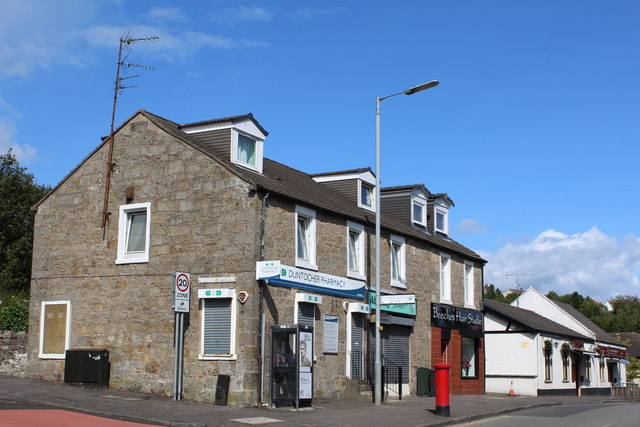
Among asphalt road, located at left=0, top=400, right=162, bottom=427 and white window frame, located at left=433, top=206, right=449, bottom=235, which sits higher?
white window frame, located at left=433, top=206, right=449, bottom=235

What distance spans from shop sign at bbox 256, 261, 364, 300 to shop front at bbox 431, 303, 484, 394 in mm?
6107

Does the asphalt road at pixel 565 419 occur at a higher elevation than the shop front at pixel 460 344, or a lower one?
lower

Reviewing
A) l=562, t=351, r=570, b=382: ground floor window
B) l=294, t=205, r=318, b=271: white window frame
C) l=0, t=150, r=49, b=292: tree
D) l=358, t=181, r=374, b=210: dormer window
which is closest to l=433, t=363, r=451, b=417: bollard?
l=294, t=205, r=318, b=271: white window frame

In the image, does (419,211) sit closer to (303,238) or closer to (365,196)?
(365,196)

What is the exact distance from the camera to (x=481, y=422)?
61.2 ft

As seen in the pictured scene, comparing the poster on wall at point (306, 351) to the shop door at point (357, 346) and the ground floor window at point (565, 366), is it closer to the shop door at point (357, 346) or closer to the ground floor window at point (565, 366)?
the shop door at point (357, 346)

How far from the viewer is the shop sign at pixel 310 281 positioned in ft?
60.7

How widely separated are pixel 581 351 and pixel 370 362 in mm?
21846

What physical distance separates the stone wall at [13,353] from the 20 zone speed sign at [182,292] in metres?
6.65

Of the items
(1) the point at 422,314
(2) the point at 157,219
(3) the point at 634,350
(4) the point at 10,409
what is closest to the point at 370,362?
(1) the point at 422,314

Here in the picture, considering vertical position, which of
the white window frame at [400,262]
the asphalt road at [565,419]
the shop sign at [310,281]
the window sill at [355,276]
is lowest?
the asphalt road at [565,419]

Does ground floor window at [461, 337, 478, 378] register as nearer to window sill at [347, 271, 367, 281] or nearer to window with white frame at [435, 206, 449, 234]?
window with white frame at [435, 206, 449, 234]

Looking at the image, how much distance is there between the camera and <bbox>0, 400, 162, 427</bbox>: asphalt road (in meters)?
13.0

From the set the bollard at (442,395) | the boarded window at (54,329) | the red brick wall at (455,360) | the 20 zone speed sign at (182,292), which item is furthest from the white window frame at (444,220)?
the boarded window at (54,329)
